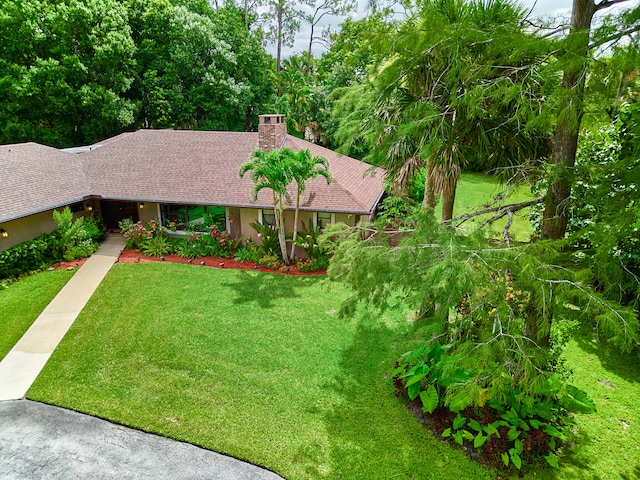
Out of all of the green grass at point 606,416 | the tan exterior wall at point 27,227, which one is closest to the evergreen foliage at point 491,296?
the green grass at point 606,416

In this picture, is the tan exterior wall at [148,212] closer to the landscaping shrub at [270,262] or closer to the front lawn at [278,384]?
the front lawn at [278,384]

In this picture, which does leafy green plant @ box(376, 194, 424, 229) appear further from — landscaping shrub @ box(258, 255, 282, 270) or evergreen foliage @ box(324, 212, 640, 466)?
landscaping shrub @ box(258, 255, 282, 270)

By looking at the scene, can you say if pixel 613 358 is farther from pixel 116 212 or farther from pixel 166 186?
pixel 116 212

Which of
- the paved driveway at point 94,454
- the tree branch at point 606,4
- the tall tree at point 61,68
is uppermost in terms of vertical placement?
the tall tree at point 61,68

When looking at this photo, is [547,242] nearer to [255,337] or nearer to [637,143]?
[637,143]

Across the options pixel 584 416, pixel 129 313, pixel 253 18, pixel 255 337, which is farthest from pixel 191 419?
pixel 253 18
